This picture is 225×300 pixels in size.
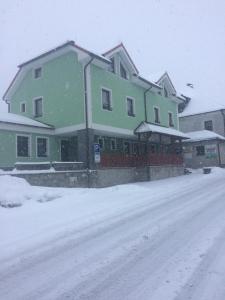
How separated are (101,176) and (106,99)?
234 inches

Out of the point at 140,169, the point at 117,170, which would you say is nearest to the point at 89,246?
the point at 117,170

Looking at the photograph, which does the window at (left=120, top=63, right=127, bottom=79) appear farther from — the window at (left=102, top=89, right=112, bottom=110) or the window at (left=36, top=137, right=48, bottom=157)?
the window at (left=36, top=137, right=48, bottom=157)

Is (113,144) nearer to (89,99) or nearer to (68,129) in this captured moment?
(68,129)

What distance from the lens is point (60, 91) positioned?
23016mm

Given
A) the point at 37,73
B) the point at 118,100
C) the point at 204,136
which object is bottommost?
the point at 204,136

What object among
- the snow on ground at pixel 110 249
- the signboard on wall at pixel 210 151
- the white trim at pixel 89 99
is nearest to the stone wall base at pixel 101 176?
A: the white trim at pixel 89 99

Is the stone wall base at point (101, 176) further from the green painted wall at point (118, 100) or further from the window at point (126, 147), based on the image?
the window at point (126, 147)

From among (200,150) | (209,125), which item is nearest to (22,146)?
(200,150)

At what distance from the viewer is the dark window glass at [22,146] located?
20842 millimetres

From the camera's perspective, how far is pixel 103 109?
2284 centimetres

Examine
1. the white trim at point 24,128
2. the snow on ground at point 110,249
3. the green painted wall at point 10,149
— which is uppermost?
the white trim at point 24,128

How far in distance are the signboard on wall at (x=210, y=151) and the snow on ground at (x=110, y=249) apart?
2359cm

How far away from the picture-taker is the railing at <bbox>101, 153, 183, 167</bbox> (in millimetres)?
21453

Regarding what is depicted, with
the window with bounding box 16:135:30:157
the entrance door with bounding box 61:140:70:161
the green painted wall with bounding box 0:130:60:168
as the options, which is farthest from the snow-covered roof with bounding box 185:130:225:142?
the window with bounding box 16:135:30:157
